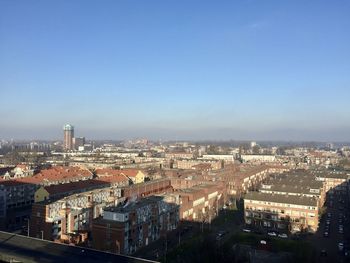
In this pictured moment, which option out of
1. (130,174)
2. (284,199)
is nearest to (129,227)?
(284,199)

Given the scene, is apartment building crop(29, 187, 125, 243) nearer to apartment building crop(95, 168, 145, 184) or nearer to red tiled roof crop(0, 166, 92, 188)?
red tiled roof crop(0, 166, 92, 188)

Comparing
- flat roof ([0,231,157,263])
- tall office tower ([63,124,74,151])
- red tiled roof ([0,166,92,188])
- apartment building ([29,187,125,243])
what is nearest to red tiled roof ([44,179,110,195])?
red tiled roof ([0,166,92,188])

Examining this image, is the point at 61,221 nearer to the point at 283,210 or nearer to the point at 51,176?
the point at 283,210

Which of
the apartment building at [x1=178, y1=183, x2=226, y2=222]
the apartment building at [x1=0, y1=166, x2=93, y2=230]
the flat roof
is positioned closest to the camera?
the flat roof

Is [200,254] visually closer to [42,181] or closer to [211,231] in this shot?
[211,231]

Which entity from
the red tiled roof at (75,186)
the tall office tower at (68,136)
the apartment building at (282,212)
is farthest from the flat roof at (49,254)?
the tall office tower at (68,136)

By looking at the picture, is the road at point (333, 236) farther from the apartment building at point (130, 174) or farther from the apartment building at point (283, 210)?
the apartment building at point (130, 174)

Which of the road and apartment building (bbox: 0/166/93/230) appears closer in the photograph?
the road

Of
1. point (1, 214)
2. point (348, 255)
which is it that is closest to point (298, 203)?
point (348, 255)
